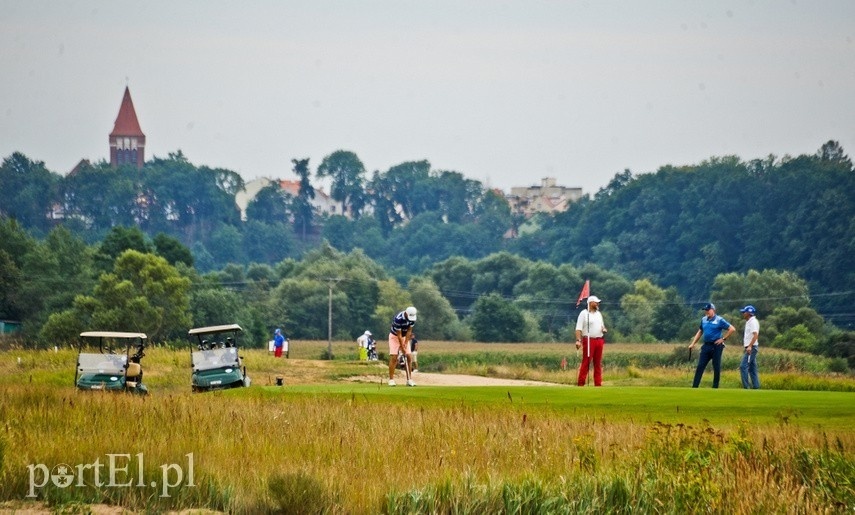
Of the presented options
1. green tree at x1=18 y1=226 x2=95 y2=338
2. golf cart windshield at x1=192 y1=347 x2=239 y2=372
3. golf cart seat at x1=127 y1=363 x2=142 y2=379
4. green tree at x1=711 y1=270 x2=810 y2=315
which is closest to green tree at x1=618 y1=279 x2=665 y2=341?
green tree at x1=711 y1=270 x2=810 y2=315

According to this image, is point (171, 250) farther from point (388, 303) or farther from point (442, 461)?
point (442, 461)

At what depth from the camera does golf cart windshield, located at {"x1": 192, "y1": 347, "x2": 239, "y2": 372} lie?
40903 millimetres

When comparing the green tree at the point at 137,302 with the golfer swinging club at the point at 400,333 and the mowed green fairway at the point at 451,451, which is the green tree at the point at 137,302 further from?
the mowed green fairway at the point at 451,451

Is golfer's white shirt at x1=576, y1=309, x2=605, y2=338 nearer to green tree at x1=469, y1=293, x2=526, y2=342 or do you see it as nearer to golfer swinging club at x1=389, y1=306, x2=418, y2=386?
golfer swinging club at x1=389, y1=306, x2=418, y2=386

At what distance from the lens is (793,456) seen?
2119 centimetres

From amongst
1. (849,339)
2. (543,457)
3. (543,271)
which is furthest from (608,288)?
(543,457)

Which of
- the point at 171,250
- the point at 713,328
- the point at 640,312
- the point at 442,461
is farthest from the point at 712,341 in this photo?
the point at 640,312

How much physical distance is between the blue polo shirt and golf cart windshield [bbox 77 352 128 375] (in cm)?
1477

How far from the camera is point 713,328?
33531 mm

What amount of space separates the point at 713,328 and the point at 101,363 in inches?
616

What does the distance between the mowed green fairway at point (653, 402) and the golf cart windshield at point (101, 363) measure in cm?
855

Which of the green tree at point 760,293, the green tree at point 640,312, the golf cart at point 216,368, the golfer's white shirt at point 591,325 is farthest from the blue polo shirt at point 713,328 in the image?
the green tree at point 640,312

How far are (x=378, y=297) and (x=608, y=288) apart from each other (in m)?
23.9

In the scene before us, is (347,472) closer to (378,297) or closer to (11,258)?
(11,258)
